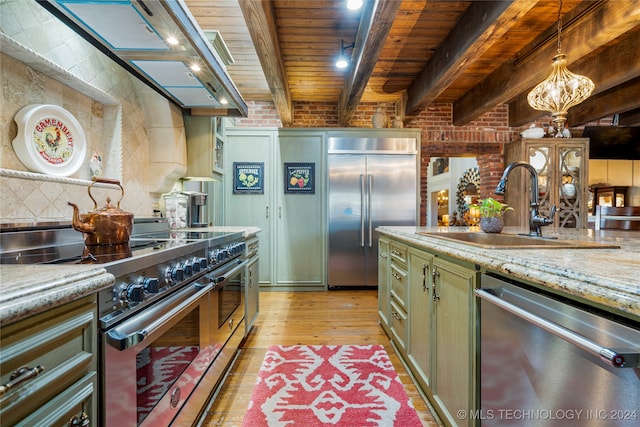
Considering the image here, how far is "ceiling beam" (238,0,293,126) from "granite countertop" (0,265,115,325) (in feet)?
5.58

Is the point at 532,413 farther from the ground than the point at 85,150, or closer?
closer

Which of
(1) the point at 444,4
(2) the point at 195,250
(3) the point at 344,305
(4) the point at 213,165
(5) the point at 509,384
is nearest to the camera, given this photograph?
(5) the point at 509,384

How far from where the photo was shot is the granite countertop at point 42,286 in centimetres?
54

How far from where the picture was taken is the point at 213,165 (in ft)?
9.15

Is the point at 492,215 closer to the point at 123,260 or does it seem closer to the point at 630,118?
the point at 123,260

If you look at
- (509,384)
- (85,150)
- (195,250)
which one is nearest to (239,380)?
(195,250)

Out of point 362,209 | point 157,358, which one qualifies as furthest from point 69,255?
point 362,209

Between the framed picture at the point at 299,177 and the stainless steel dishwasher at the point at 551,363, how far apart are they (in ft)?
9.57

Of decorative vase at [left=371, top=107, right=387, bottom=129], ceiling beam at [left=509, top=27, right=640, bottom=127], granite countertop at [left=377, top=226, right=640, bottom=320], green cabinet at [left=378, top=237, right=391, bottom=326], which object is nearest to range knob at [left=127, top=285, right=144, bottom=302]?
→ granite countertop at [left=377, top=226, right=640, bottom=320]

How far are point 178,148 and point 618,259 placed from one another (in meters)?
2.67

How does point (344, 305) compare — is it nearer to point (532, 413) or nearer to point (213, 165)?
point (213, 165)

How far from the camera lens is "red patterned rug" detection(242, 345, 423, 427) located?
156 centimetres

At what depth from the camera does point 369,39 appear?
2.19 m

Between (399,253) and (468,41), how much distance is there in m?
1.83
